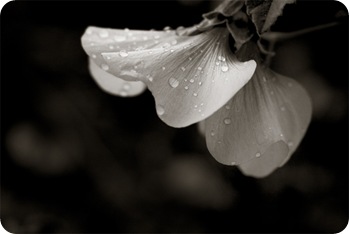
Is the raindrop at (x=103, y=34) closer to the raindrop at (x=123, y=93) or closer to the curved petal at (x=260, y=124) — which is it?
the raindrop at (x=123, y=93)

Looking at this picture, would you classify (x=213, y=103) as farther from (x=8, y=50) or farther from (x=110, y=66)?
(x=8, y=50)

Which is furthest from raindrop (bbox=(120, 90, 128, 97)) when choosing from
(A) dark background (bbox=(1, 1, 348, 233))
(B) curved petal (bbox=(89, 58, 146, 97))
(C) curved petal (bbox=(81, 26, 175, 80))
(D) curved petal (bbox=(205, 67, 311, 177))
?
(A) dark background (bbox=(1, 1, 348, 233))

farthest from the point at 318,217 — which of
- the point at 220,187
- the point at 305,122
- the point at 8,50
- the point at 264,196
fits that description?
the point at 8,50

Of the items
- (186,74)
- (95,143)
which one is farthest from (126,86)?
(95,143)

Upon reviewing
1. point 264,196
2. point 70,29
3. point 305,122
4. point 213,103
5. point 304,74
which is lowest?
point 264,196

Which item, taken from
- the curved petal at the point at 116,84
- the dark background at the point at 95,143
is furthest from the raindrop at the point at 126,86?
the dark background at the point at 95,143

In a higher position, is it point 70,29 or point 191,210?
point 70,29

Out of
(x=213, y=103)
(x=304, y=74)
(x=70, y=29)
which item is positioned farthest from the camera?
(x=70, y=29)
